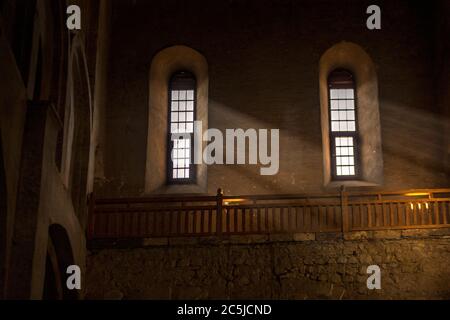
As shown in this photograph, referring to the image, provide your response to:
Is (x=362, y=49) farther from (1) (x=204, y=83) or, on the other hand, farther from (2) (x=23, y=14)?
(2) (x=23, y=14)

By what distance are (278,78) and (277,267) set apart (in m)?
4.87

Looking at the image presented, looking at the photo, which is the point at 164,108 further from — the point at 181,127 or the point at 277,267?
the point at 277,267

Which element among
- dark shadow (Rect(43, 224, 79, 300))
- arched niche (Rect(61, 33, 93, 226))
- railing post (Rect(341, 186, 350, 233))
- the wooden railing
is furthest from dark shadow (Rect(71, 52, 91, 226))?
railing post (Rect(341, 186, 350, 233))

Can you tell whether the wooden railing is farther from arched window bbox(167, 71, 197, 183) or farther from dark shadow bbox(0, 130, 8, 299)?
dark shadow bbox(0, 130, 8, 299)

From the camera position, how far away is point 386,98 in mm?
16703

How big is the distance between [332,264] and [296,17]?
6105mm

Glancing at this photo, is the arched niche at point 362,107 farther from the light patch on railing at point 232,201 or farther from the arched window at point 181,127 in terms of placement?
the arched window at point 181,127

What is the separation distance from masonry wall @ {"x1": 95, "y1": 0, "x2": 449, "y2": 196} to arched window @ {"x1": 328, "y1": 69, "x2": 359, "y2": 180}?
2.21 feet

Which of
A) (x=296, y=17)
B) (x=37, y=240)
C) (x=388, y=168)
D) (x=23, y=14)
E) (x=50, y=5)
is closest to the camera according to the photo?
(x=37, y=240)

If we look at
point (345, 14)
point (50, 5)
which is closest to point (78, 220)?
point (50, 5)

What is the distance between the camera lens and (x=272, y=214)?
46.3 ft

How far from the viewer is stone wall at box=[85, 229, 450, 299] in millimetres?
13336

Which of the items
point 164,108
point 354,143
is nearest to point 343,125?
point 354,143

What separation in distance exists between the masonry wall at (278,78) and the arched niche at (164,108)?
14cm
